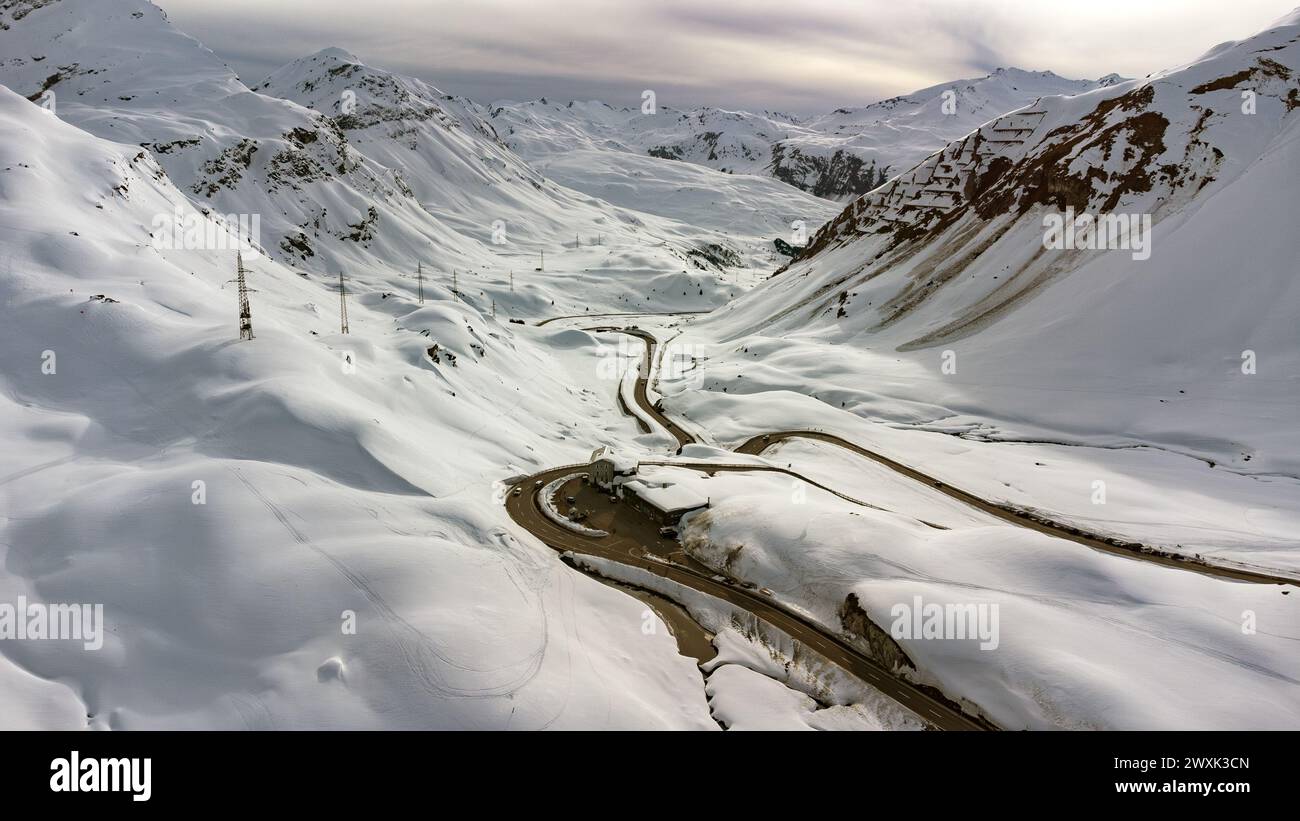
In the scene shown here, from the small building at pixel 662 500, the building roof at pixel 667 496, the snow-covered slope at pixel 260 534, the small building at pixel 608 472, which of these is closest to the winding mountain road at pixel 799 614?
the snow-covered slope at pixel 260 534

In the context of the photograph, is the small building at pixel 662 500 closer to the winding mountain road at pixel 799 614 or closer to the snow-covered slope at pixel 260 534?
the winding mountain road at pixel 799 614

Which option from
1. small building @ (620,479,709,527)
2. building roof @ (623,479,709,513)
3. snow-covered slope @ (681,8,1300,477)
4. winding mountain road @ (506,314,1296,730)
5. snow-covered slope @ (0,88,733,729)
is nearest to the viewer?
snow-covered slope @ (0,88,733,729)

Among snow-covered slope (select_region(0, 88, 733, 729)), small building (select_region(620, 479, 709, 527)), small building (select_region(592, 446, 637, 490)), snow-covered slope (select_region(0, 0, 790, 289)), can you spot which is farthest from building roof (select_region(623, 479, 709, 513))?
snow-covered slope (select_region(0, 0, 790, 289))

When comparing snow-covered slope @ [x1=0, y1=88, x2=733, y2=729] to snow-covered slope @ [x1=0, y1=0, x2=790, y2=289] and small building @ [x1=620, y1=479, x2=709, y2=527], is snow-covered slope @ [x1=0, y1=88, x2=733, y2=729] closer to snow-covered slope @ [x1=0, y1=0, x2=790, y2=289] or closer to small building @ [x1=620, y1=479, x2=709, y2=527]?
small building @ [x1=620, y1=479, x2=709, y2=527]

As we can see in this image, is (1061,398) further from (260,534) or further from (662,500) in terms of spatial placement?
(260,534)

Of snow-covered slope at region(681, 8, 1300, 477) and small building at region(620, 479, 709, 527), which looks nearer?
small building at region(620, 479, 709, 527)
